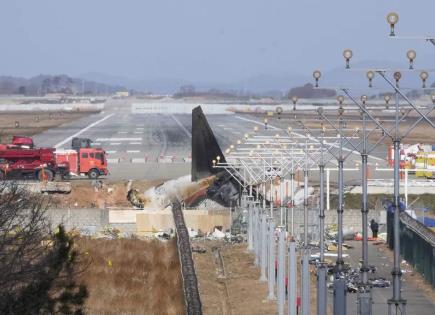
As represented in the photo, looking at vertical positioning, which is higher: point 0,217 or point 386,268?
point 0,217

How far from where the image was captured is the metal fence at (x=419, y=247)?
131 ft

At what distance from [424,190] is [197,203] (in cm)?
1130

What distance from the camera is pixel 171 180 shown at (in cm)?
6994

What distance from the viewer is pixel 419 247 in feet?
140

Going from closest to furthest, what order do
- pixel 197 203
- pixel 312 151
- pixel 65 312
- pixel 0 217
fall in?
pixel 65 312 → pixel 0 217 → pixel 312 151 → pixel 197 203

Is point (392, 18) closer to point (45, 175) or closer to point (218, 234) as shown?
point (218, 234)

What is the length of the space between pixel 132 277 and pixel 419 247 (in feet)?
29.4

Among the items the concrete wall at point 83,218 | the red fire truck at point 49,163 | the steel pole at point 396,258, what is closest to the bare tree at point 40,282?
the steel pole at point 396,258

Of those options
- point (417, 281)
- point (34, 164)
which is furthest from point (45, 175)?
point (417, 281)

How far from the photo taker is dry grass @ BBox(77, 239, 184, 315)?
120ft

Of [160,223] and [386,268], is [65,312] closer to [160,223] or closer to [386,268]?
[386,268]

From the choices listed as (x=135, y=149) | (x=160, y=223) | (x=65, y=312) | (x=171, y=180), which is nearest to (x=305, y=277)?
(x=65, y=312)

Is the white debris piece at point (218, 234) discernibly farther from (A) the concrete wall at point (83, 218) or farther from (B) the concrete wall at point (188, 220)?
(A) the concrete wall at point (83, 218)

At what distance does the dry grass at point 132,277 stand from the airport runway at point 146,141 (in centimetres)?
1333
